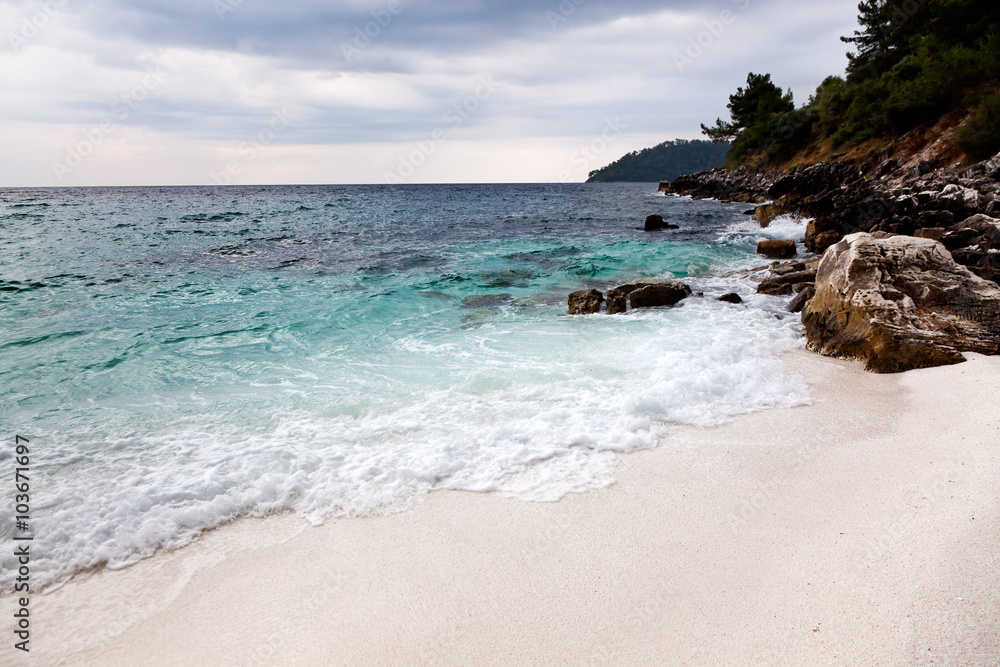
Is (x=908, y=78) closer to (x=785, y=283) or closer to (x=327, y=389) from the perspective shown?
(x=785, y=283)

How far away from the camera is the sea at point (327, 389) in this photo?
399cm

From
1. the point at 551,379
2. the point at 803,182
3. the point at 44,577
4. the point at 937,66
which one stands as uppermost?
the point at 937,66

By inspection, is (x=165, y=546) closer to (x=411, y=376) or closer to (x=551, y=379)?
(x=411, y=376)

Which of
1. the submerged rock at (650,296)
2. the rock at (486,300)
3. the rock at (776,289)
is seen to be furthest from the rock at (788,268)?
the rock at (486,300)

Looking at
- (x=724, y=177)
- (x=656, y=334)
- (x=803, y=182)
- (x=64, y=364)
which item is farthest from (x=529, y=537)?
(x=724, y=177)

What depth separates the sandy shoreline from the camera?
2.49 meters

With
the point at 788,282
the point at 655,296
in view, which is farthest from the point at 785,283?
Answer: the point at 655,296

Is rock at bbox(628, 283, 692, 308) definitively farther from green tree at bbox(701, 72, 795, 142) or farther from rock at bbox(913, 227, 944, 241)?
green tree at bbox(701, 72, 795, 142)

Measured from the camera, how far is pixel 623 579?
2.99 meters

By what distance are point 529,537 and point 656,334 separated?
5540 millimetres

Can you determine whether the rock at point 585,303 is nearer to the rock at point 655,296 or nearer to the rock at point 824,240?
the rock at point 655,296

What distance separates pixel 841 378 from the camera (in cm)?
596

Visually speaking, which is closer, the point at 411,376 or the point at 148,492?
the point at 148,492

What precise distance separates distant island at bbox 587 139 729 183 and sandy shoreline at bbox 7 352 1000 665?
621 feet
